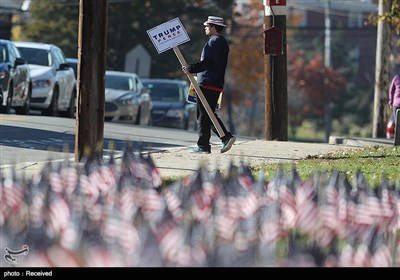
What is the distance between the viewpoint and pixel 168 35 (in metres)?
15.8

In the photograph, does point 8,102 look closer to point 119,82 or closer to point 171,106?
point 119,82

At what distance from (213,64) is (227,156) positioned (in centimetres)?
119

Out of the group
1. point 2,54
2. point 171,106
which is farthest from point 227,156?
point 171,106

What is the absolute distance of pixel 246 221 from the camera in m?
8.27

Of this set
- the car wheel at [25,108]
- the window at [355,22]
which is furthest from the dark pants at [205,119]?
the window at [355,22]

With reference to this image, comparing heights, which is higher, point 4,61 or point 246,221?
point 4,61

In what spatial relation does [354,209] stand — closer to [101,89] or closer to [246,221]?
[246,221]

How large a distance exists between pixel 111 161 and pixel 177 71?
43827 millimetres

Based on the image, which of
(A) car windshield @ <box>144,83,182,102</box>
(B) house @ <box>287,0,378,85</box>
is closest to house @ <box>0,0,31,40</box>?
(A) car windshield @ <box>144,83,182,102</box>

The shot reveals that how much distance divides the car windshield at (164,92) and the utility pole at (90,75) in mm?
20089

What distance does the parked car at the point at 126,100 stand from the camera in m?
29.8

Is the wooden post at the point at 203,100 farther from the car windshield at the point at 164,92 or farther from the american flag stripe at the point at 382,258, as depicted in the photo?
the car windshield at the point at 164,92

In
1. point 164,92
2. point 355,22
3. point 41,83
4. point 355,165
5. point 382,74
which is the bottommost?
point 355,165

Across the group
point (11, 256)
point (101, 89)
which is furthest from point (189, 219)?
point (101, 89)
